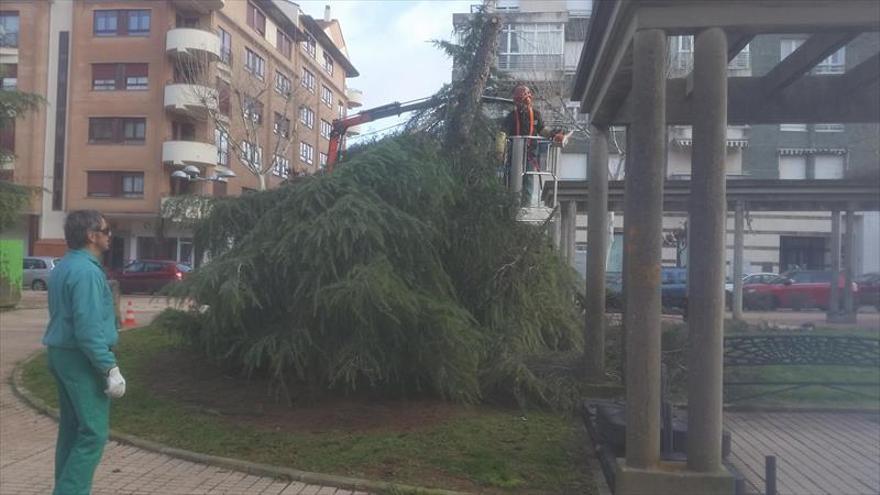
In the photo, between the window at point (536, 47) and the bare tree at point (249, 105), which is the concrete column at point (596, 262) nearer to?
the window at point (536, 47)

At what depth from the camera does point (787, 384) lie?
9.20 metres

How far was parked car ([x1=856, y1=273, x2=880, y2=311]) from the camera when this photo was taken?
18922mm

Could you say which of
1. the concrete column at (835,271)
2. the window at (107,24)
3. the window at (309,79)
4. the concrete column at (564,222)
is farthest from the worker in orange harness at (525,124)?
the window at (309,79)

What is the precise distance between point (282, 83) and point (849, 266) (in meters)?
30.6

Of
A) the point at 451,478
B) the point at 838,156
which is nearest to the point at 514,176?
the point at 451,478

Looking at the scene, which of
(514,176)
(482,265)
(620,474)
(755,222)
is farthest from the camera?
(755,222)

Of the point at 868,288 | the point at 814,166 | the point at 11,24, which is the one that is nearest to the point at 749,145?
the point at 814,166

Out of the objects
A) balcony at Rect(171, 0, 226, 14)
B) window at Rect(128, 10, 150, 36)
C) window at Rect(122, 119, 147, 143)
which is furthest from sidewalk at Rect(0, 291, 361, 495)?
window at Rect(128, 10, 150, 36)

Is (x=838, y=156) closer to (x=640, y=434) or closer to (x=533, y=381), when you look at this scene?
(x=533, y=381)

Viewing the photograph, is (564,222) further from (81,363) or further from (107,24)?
(107,24)

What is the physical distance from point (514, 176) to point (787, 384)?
164 inches

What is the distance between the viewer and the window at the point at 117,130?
139 ft

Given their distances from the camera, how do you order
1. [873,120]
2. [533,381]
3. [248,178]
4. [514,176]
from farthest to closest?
[248,178] < [514,176] < [533,381] < [873,120]

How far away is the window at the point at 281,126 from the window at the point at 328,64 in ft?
43.2
